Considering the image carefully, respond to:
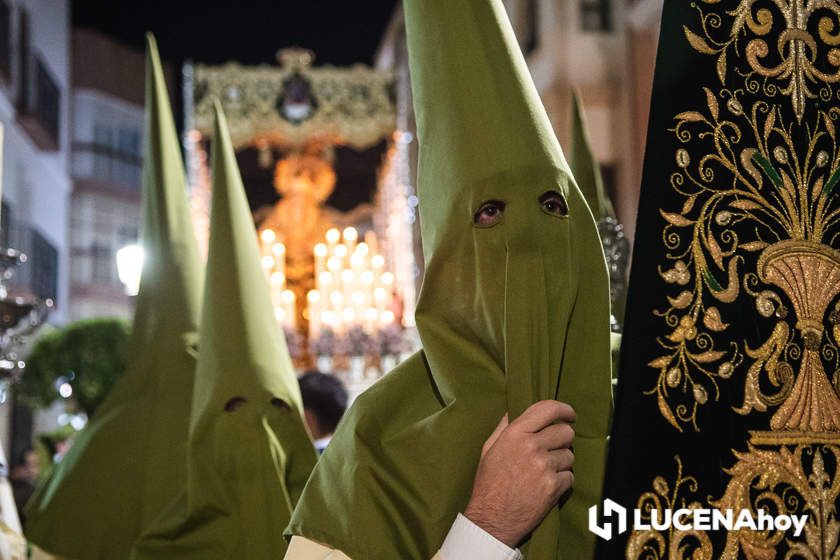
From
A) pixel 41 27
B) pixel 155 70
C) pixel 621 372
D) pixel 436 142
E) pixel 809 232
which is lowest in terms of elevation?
pixel 621 372

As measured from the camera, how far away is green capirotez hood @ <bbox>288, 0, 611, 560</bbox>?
1699mm

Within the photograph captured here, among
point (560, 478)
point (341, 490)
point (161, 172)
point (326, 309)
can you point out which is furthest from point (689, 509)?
point (326, 309)

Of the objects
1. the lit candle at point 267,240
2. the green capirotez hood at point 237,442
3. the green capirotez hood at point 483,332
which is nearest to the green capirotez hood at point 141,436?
the green capirotez hood at point 237,442

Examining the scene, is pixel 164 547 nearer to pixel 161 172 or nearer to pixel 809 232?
pixel 161 172

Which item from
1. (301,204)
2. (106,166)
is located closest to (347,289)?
(301,204)

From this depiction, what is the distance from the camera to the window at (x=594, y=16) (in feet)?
31.4

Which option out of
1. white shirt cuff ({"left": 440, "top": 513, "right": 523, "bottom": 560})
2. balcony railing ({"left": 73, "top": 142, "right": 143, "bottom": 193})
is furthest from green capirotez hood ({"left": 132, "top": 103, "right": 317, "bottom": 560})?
balcony railing ({"left": 73, "top": 142, "right": 143, "bottom": 193})

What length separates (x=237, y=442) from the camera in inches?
109

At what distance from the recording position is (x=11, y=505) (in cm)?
294

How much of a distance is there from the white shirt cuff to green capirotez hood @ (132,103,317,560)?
3.70 ft

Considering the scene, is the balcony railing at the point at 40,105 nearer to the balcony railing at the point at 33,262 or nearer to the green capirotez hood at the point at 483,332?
the balcony railing at the point at 33,262

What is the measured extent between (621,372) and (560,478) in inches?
12.4

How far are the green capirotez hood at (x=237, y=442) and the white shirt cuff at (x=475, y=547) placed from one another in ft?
3.70

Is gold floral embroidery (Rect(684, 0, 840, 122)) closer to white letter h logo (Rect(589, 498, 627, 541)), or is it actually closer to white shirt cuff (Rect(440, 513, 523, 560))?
white letter h logo (Rect(589, 498, 627, 541))
